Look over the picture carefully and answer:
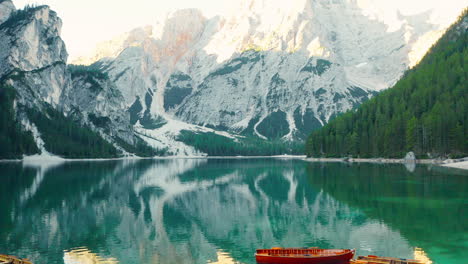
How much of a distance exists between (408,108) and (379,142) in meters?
16.8

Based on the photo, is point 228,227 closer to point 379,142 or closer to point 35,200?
point 35,200

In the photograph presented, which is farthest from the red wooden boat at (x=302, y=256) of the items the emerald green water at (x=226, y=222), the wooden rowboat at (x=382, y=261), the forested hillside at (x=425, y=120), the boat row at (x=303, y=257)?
the forested hillside at (x=425, y=120)

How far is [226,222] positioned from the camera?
2127 inches

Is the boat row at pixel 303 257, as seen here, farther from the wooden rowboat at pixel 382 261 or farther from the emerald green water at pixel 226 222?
the emerald green water at pixel 226 222

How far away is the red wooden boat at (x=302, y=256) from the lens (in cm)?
3456

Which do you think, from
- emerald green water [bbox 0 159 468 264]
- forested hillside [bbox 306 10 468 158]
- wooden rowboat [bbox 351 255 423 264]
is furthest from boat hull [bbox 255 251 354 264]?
forested hillside [bbox 306 10 468 158]

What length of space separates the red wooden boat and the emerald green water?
172 centimetres

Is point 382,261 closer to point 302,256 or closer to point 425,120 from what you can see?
point 302,256

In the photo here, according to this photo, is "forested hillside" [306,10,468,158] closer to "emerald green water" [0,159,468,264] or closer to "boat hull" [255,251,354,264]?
"emerald green water" [0,159,468,264]

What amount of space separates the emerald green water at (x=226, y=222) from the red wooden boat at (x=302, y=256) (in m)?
1.72

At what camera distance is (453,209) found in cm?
5794

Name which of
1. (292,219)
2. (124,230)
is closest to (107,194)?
(124,230)

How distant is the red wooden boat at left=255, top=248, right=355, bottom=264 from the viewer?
34562 millimetres

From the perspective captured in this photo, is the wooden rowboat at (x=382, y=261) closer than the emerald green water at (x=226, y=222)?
Yes
